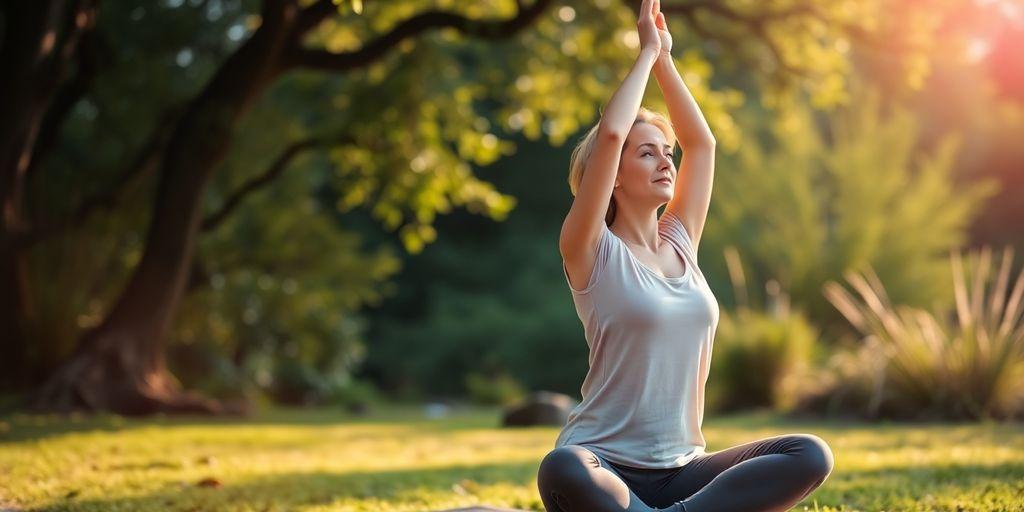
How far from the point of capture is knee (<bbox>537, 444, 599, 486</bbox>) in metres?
2.58

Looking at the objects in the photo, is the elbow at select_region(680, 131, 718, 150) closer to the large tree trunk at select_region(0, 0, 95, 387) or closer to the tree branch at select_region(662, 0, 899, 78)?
the large tree trunk at select_region(0, 0, 95, 387)

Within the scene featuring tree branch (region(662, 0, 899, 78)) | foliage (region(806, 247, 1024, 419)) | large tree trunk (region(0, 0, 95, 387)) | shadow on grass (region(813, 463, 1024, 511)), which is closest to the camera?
shadow on grass (region(813, 463, 1024, 511))

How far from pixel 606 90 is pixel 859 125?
8.32m

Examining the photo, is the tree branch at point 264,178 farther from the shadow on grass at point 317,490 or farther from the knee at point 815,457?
the knee at point 815,457

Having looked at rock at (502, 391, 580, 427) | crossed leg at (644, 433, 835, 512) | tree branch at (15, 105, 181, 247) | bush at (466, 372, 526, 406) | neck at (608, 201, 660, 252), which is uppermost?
tree branch at (15, 105, 181, 247)

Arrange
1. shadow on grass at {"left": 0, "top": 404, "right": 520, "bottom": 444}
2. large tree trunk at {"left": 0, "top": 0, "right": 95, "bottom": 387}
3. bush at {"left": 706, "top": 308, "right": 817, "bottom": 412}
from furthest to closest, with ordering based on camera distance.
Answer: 1. bush at {"left": 706, "top": 308, "right": 817, "bottom": 412}
2. large tree trunk at {"left": 0, "top": 0, "right": 95, "bottom": 387}
3. shadow on grass at {"left": 0, "top": 404, "right": 520, "bottom": 444}

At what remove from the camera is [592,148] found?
9.50ft

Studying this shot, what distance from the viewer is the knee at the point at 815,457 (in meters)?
2.62

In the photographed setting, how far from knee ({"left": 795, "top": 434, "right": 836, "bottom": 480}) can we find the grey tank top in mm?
315

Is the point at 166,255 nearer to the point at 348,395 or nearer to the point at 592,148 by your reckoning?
the point at 592,148

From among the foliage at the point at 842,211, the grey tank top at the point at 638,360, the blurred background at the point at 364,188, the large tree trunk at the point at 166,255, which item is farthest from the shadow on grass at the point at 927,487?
the foliage at the point at 842,211

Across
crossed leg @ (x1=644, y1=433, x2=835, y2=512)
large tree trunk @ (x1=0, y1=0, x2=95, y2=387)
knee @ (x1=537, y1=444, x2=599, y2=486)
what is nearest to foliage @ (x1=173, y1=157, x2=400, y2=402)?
large tree trunk @ (x1=0, y1=0, x2=95, y2=387)

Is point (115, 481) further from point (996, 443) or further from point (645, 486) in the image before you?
point (996, 443)

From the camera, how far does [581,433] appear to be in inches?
110
